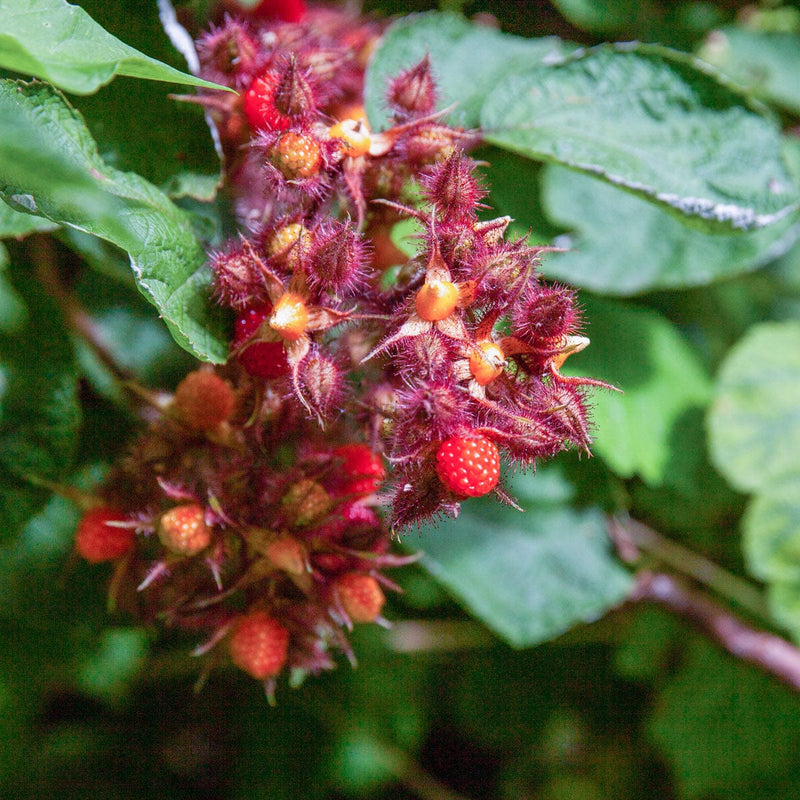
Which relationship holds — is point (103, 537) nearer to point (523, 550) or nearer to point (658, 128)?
point (523, 550)

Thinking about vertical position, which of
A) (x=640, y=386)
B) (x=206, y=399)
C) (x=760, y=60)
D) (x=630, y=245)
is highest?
(x=206, y=399)

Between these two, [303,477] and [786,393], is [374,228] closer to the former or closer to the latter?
[303,477]

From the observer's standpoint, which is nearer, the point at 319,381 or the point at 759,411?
the point at 319,381

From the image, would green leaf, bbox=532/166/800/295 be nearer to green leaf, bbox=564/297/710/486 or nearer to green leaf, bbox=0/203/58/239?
green leaf, bbox=564/297/710/486

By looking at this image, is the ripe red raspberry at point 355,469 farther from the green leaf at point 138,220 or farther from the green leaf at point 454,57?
the green leaf at point 454,57

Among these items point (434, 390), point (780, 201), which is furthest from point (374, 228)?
point (780, 201)

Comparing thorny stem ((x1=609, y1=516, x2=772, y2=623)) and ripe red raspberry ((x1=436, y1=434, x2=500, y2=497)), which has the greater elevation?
ripe red raspberry ((x1=436, y1=434, x2=500, y2=497))

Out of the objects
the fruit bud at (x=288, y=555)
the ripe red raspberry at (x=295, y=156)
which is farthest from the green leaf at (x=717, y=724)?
the ripe red raspberry at (x=295, y=156)

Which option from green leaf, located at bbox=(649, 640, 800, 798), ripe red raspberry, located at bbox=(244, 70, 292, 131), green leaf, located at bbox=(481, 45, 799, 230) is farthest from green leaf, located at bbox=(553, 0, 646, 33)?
green leaf, located at bbox=(649, 640, 800, 798)

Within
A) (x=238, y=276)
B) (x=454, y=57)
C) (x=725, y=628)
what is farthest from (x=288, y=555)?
(x=725, y=628)
